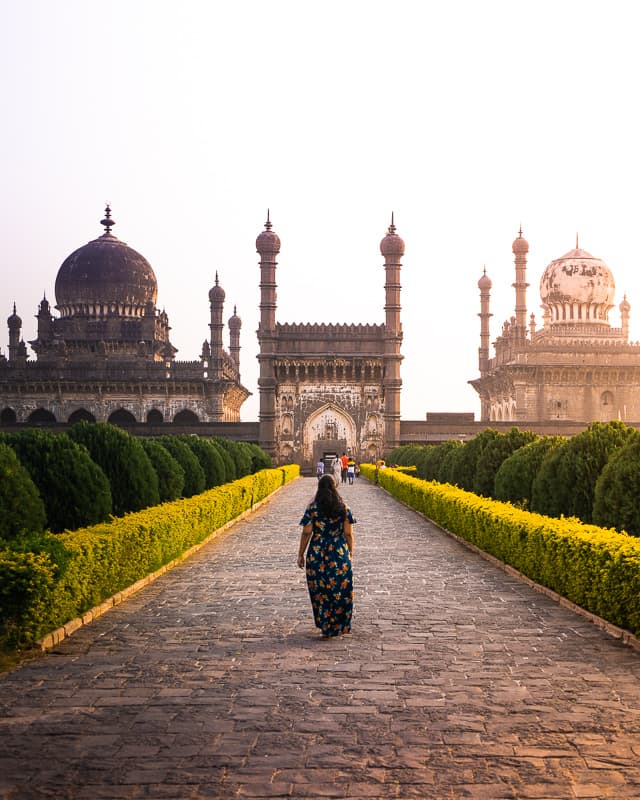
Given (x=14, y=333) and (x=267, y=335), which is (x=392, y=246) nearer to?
(x=267, y=335)

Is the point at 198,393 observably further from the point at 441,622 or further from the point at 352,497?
the point at 441,622

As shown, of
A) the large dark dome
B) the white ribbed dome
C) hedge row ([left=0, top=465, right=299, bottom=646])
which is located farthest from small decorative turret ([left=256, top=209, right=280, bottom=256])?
hedge row ([left=0, top=465, right=299, bottom=646])

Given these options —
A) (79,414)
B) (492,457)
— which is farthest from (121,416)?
(492,457)

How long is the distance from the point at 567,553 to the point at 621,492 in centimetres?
127

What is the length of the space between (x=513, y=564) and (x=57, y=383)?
36.9 metres

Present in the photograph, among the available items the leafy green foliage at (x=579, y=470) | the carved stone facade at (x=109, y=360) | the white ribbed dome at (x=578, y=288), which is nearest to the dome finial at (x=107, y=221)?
the carved stone facade at (x=109, y=360)

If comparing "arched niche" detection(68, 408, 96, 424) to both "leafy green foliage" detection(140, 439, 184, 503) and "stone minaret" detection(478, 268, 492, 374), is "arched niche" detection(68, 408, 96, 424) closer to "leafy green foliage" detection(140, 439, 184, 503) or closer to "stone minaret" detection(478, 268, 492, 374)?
Result: "stone minaret" detection(478, 268, 492, 374)

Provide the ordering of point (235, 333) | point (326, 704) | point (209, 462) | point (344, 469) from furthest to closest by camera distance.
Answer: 1. point (235, 333)
2. point (344, 469)
3. point (209, 462)
4. point (326, 704)

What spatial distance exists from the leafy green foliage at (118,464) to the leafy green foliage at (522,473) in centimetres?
470

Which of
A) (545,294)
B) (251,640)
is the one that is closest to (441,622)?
(251,640)

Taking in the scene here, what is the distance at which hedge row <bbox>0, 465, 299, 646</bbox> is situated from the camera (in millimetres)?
6074

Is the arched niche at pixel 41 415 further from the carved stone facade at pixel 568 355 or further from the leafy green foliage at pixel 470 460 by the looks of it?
the leafy green foliage at pixel 470 460

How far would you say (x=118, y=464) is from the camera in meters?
11.3

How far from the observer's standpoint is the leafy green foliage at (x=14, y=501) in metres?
7.60
